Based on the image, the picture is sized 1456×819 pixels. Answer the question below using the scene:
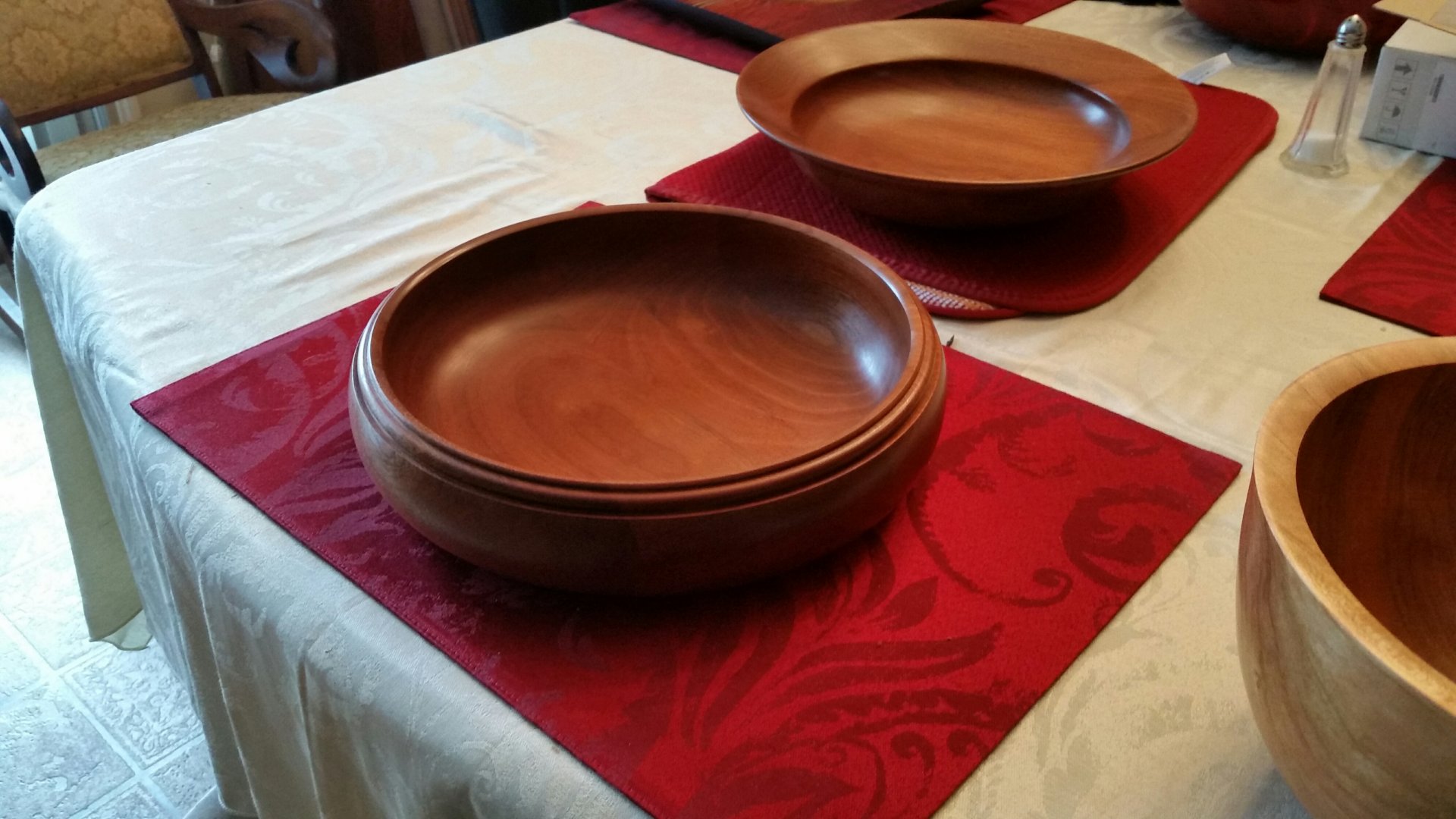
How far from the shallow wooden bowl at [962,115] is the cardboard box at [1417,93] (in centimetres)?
22

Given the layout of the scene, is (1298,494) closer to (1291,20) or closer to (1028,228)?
(1028,228)

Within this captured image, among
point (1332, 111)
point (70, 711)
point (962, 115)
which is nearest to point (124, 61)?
point (70, 711)

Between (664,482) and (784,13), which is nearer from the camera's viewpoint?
(664,482)

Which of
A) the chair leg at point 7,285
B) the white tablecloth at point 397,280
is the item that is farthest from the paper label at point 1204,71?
the chair leg at point 7,285

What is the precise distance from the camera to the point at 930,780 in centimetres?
37

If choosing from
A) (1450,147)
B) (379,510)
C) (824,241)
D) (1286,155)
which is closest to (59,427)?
(379,510)

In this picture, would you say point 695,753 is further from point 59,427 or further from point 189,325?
point 59,427

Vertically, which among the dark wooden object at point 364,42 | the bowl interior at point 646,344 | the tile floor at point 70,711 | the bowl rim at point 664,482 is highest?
the bowl rim at point 664,482

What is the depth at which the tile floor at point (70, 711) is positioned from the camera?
3.62 ft

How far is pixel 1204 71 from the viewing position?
3.32ft

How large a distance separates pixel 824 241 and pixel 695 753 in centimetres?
27

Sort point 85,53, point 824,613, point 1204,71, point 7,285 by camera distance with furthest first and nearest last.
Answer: point 7,285
point 85,53
point 1204,71
point 824,613

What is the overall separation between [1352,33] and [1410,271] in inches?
8.2

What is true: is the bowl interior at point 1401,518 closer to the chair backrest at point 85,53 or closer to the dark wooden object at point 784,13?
the dark wooden object at point 784,13
